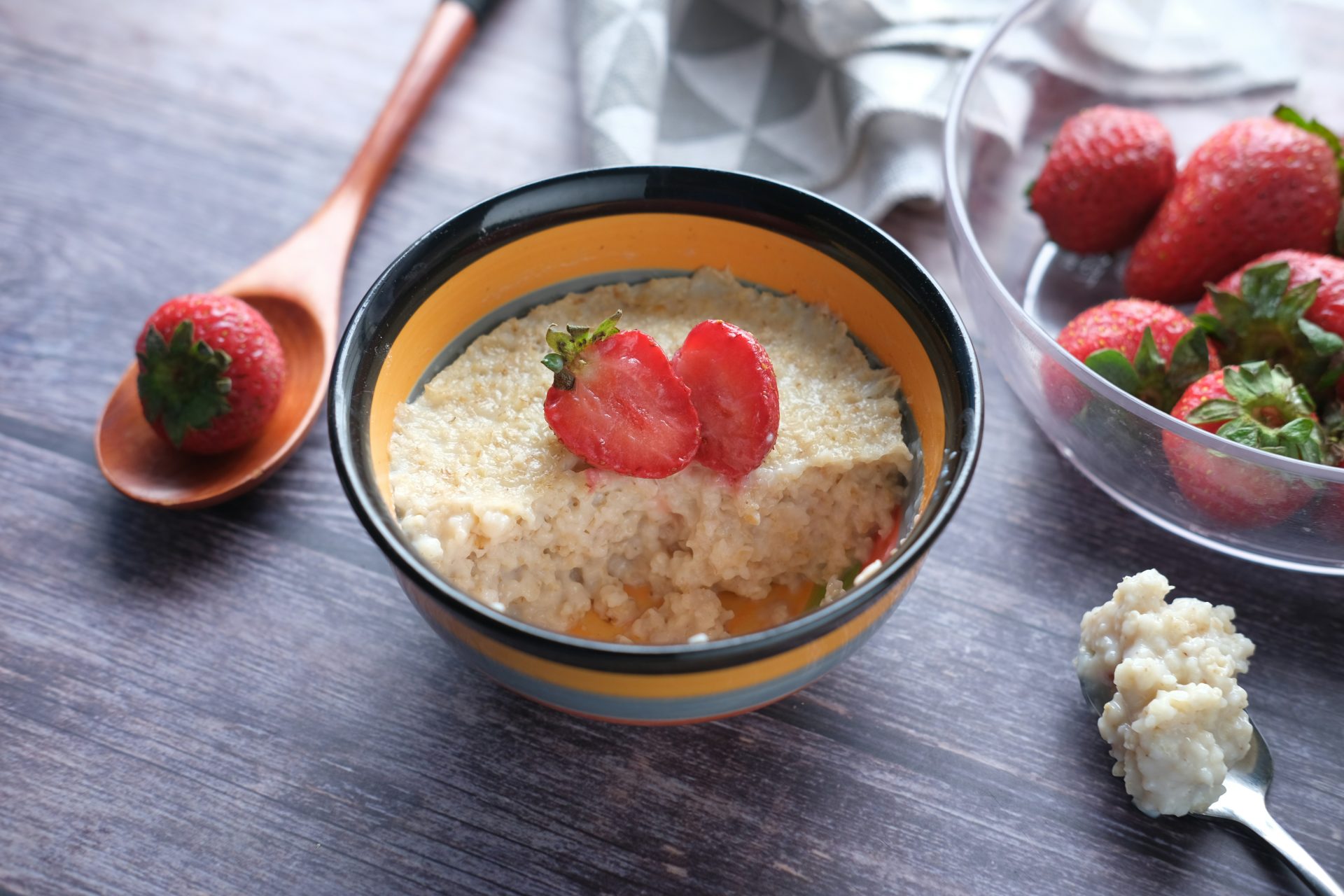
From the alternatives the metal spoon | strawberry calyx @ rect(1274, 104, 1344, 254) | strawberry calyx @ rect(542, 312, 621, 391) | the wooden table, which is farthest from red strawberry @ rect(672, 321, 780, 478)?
strawberry calyx @ rect(1274, 104, 1344, 254)

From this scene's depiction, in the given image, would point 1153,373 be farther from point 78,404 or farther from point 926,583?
point 78,404

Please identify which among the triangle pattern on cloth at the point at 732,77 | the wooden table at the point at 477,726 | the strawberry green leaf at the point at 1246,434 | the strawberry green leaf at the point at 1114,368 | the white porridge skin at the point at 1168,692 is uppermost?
the strawberry green leaf at the point at 1246,434

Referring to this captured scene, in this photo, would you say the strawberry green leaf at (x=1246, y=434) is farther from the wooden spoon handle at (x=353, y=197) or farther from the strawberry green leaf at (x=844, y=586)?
the wooden spoon handle at (x=353, y=197)

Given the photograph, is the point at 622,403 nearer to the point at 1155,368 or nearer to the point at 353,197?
the point at 1155,368

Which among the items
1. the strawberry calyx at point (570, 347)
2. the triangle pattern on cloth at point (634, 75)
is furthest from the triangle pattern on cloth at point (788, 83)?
the strawberry calyx at point (570, 347)

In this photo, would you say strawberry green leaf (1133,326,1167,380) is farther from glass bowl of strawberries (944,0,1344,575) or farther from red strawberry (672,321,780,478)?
red strawberry (672,321,780,478)

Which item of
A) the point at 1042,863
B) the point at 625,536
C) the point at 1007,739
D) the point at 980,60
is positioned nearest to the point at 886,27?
the point at 980,60
